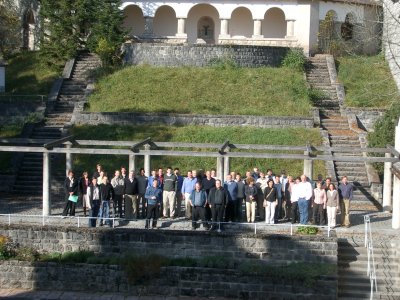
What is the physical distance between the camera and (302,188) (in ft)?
73.0

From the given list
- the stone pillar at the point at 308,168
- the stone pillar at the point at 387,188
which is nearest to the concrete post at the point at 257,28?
the stone pillar at the point at 387,188

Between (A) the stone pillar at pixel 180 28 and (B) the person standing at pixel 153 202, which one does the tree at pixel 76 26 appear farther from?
(B) the person standing at pixel 153 202

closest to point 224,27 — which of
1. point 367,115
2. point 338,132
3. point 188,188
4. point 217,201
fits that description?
point 367,115

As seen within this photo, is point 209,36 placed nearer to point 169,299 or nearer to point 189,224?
point 189,224

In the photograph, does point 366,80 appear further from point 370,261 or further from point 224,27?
point 370,261

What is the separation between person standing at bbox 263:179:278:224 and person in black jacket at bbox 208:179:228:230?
131cm

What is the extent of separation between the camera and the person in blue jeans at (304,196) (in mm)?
22094

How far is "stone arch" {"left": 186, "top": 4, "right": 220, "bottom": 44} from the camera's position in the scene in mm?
45781

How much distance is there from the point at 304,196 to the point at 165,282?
476 centimetres

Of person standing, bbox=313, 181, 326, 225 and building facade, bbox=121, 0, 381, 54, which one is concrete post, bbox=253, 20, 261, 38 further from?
person standing, bbox=313, 181, 326, 225

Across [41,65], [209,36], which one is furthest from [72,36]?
[209,36]

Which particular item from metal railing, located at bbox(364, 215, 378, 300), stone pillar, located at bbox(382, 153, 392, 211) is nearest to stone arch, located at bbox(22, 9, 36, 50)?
stone pillar, located at bbox(382, 153, 392, 211)

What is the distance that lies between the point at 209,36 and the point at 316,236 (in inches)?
1092

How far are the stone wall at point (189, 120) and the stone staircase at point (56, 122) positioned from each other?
3.97ft
